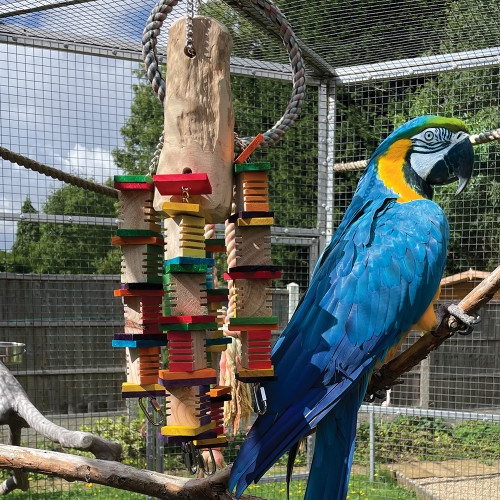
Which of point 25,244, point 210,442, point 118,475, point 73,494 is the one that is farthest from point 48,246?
point 210,442

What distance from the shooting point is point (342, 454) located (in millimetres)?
997

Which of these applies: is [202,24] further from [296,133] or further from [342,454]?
[296,133]

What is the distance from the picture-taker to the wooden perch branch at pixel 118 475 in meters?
1.12

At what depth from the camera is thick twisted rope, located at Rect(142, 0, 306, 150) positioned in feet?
2.97

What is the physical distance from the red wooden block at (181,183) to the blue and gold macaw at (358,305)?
37 centimetres

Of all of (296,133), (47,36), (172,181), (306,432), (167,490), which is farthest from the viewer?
(296,133)

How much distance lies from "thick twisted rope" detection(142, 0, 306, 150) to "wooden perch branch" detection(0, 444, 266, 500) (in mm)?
696

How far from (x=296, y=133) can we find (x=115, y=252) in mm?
1470

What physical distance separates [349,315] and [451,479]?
2.62 metres

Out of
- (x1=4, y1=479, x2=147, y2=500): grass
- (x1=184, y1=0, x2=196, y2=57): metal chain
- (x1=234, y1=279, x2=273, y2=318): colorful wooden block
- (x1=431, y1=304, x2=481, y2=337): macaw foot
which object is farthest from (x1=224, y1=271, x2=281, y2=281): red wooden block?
(x1=4, y1=479, x2=147, y2=500): grass

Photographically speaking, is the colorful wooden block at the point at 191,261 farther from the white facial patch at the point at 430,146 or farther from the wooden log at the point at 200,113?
the white facial patch at the point at 430,146

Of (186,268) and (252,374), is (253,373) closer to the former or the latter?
(252,374)

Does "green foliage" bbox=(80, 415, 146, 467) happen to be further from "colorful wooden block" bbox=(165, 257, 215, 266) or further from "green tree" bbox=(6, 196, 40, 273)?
"colorful wooden block" bbox=(165, 257, 215, 266)

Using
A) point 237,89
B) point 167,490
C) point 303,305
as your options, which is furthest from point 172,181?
point 237,89
